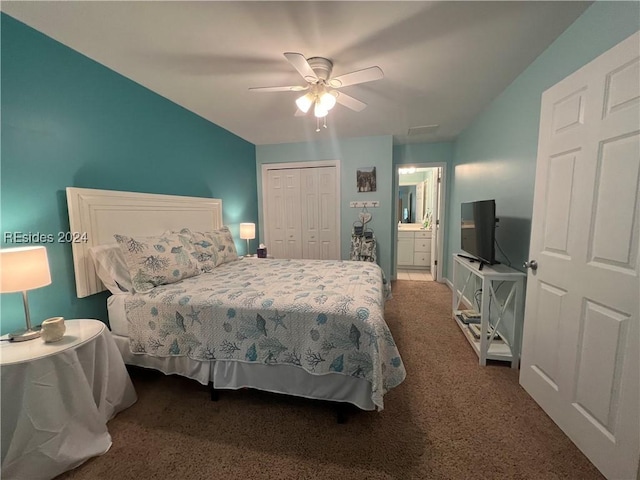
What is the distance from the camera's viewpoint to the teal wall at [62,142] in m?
1.49

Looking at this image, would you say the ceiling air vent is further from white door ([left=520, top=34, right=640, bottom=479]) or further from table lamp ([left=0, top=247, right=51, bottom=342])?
table lamp ([left=0, top=247, right=51, bottom=342])

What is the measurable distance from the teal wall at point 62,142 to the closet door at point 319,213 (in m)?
2.11

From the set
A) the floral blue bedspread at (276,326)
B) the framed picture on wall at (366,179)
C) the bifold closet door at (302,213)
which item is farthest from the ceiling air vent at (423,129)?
the floral blue bedspread at (276,326)

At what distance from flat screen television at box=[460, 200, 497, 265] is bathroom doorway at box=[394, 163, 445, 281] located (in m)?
1.81

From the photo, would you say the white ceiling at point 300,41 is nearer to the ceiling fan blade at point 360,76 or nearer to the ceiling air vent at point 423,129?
the ceiling fan blade at point 360,76

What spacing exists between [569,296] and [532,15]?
5.38ft

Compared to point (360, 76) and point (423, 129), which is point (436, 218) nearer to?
point (423, 129)

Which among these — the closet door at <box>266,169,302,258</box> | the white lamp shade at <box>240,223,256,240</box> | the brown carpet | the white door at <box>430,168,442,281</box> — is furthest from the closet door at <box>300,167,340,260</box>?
the brown carpet

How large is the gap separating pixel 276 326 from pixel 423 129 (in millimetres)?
3384

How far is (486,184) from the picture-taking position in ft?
9.21

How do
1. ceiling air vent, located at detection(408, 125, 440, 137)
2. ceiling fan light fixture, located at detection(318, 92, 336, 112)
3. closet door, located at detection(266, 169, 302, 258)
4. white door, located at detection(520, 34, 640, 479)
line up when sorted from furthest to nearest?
closet door, located at detection(266, 169, 302, 258), ceiling air vent, located at detection(408, 125, 440, 137), ceiling fan light fixture, located at detection(318, 92, 336, 112), white door, located at detection(520, 34, 640, 479)

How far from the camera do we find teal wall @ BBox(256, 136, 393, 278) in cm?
392

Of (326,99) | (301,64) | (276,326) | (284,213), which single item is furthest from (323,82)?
(284,213)

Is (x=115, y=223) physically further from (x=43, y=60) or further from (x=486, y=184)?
(x=486, y=184)
